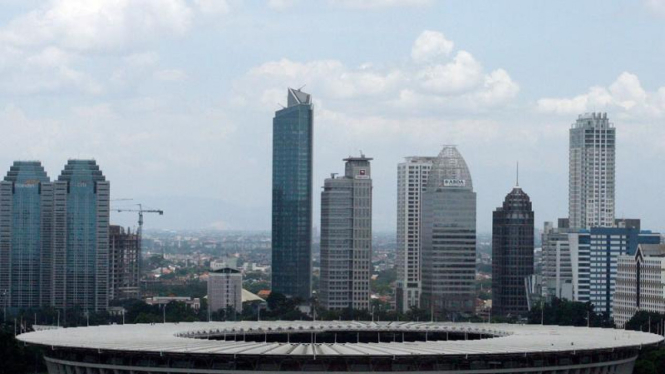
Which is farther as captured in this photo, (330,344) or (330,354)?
(330,344)

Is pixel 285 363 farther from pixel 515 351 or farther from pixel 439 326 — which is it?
pixel 439 326

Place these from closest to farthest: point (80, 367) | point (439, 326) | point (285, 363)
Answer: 1. point (285, 363)
2. point (80, 367)
3. point (439, 326)

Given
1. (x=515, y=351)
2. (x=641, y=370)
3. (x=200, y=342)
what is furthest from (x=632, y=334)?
(x=200, y=342)

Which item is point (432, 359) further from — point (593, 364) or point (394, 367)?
point (593, 364)

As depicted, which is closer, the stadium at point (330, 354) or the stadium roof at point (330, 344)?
the stadium at point (330, 354)

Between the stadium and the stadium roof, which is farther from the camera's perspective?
the stadium roof

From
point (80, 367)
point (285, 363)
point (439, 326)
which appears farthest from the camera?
point (439, 326)

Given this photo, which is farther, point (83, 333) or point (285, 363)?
point (83, 333)
